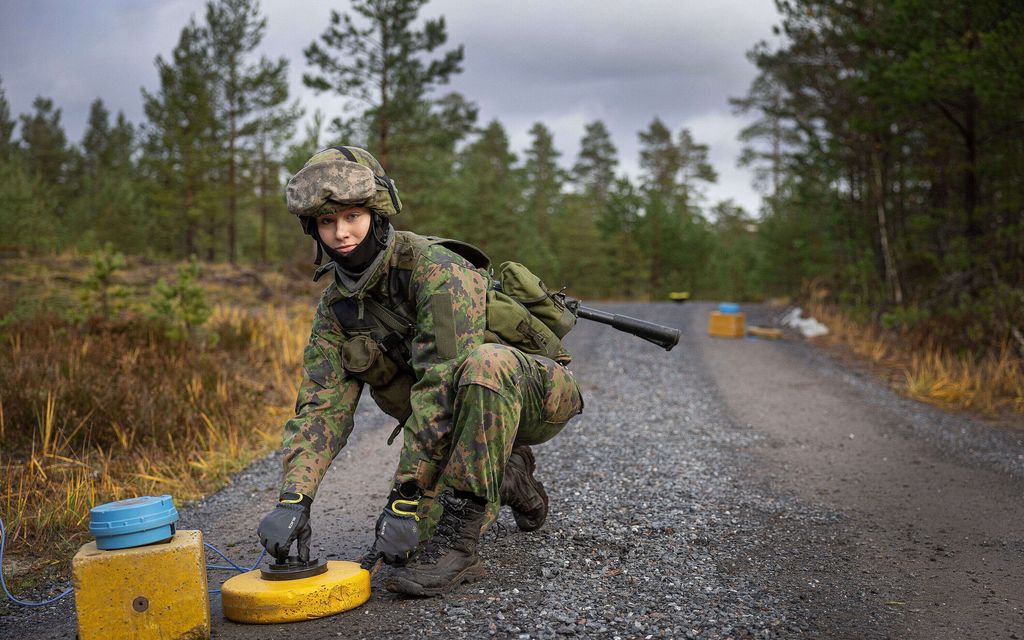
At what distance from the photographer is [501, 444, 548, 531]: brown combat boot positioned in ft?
13.0

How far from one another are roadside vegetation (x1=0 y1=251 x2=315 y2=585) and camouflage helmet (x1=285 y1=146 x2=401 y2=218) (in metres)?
2.33

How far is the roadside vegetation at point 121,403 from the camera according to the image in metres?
4.80

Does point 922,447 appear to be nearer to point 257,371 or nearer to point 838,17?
point 257,371

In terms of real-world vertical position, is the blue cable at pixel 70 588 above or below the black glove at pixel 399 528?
below

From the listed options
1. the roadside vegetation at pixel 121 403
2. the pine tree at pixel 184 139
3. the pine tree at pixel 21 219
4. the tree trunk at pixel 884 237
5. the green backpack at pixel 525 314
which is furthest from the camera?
the pine tree at pixel 184 139

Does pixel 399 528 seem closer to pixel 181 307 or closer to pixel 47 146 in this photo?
pixel 181 307

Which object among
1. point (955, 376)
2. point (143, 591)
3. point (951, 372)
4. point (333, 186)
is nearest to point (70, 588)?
point (143, 591)

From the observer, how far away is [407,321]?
142 inches

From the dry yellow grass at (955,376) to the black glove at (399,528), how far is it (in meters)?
7.21

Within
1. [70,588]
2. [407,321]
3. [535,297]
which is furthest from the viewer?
[535,297]

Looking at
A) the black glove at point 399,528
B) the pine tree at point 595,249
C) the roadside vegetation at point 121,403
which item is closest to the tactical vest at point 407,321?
the black glove at point 399,528

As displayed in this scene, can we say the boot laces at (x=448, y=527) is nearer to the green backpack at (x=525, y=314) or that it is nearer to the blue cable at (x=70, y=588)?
the green backpack at (x=525, y=314)

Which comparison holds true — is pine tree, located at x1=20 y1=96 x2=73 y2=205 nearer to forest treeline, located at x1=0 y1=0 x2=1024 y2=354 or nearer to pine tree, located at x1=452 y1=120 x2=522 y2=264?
forest treeline, located at x1=0 y1=0 x2=1024 y2=354

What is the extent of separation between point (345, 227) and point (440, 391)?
0.82 meters
